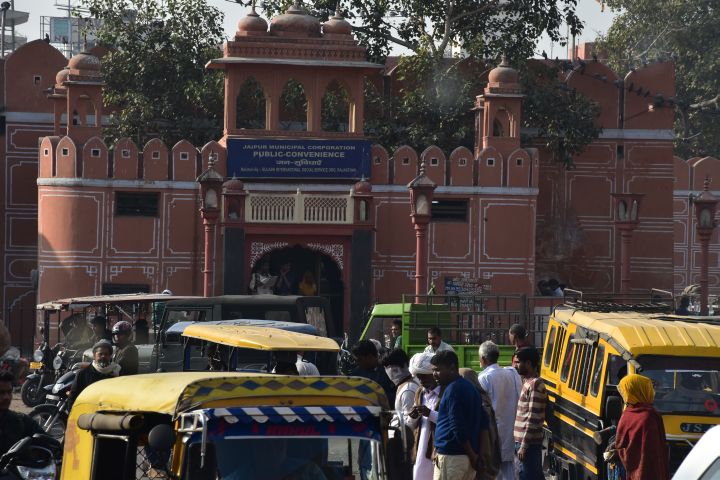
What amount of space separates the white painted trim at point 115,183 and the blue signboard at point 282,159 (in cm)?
115

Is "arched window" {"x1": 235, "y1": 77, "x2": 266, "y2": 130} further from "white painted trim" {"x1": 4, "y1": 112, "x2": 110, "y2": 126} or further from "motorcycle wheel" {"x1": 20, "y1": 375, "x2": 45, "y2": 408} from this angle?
"motorcycle wheel" {"x1": 20, "y1": 375, "x2": 45, "y2": 408}

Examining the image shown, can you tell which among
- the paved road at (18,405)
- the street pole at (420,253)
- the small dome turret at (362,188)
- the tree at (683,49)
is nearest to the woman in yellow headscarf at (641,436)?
the paved road at (18,405)

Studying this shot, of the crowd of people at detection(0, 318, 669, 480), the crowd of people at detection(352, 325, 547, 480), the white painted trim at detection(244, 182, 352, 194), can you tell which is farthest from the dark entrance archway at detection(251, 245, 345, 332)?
the crowd of people at detection(0, 318, 669, 480)

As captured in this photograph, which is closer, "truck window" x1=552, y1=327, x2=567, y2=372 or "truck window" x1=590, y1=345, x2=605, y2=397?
"truck window" x1=590, y1=345, x2=605, y2=397

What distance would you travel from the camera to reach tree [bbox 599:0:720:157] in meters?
48.3

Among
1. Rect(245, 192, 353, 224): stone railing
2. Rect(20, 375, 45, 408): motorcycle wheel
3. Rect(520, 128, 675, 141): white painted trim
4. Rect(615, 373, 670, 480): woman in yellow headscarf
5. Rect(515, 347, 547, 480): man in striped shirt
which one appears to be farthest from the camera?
Rect(520, 128, 675, 141): white painted trim

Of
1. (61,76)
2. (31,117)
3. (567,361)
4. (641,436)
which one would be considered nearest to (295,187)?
(61,76)

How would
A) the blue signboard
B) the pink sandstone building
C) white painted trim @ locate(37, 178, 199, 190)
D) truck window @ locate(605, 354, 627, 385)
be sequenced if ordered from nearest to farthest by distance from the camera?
truck window @ locate(605, 354, 627, 385)
the pink sandstone building
the blue signboard
white painted trim @ locate(37, 178, 199, 190)


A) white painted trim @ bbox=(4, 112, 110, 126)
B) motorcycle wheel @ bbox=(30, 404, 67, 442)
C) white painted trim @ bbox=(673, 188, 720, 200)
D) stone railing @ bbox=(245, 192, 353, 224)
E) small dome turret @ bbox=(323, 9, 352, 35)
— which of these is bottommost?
motorcycle wheel @ bbox=(30, 404, 67, 442)

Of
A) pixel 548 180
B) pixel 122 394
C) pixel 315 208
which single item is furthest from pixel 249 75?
→ pixel 122 394

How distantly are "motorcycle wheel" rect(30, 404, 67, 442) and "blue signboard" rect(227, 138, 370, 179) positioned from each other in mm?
13829

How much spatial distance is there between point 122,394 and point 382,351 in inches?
365

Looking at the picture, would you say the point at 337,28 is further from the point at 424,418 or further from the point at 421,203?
the point at 424,418

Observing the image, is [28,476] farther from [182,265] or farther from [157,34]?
[157,34]
